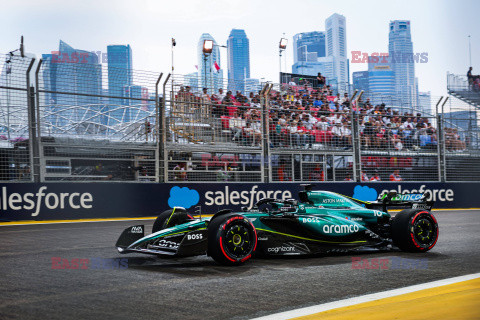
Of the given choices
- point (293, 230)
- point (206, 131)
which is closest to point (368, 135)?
point (206, 131)

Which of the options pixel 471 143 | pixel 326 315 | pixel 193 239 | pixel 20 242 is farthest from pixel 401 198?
pixel 471 143

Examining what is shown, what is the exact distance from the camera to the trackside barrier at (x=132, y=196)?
515 inches

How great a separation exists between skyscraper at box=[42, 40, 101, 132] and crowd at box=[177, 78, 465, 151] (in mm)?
2560

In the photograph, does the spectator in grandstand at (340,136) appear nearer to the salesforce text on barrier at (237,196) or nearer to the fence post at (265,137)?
the fence post at (265,137)

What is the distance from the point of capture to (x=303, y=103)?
706 inches

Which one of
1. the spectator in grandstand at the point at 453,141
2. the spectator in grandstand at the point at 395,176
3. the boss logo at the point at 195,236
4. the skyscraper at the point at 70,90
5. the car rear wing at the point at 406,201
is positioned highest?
the skyscraper at the point at 70,90

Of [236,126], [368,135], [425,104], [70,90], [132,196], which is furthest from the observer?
[425,104]

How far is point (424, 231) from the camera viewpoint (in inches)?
308

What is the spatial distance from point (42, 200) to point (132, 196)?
7.84 feet

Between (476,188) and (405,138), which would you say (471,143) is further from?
(405,138)

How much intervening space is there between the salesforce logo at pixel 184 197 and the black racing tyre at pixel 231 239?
8.89 m

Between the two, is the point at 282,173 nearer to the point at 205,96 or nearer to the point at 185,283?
the point at 205,96

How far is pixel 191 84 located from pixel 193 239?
9827 millimetres

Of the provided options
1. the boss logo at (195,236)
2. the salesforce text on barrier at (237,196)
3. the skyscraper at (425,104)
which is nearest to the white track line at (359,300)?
the boss logo at (195,236)
